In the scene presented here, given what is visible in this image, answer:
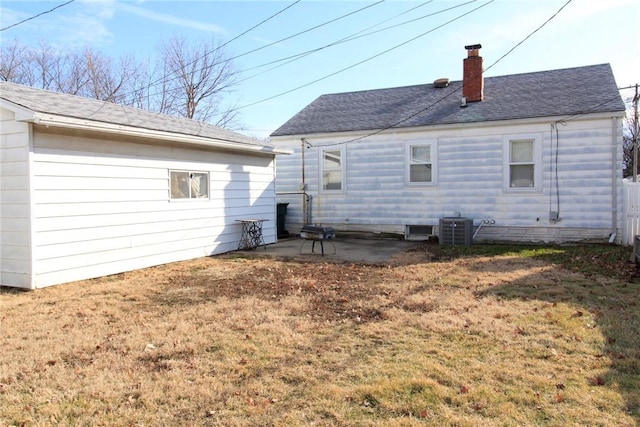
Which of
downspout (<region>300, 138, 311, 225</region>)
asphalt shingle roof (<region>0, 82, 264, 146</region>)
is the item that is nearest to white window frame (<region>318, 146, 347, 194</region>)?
downspout (<region>300, 138, 311, 225</region>)

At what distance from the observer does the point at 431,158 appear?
12938 millimetres

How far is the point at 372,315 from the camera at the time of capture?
557 centimetres

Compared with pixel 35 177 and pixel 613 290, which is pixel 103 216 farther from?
pixel 613 290

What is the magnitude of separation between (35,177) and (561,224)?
11.3 meters

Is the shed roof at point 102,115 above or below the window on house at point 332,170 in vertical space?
above

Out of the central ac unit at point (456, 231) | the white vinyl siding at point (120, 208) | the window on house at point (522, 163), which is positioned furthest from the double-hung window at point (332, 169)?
the window on house at point (522, 163)

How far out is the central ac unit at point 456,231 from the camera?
11875 mm

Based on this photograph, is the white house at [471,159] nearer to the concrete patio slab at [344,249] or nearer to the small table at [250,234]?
the concrete patio slab at [344,249]

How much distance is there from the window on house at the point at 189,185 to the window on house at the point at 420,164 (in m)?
5.88

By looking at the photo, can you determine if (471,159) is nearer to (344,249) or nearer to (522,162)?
(522,162)

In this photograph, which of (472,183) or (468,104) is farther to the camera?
(468,104)

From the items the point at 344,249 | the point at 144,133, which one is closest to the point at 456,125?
the point at 344,249

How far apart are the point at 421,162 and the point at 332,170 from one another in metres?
2.80

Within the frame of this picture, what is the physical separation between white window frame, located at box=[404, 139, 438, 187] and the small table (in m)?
4.43
